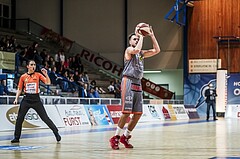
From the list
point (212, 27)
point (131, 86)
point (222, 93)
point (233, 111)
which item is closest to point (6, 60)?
point (131, 86)

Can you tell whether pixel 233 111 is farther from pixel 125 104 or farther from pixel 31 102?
pixel 125 104

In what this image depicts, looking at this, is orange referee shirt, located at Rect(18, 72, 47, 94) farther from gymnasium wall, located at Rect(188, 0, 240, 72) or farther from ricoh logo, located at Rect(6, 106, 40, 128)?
gymnasium wall, located at Rect(188, 0, 240, 72)

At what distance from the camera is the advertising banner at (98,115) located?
65.9 ft

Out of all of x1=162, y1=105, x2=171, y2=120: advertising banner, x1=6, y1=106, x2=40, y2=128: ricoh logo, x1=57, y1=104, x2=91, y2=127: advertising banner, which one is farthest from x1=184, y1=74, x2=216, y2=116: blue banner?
x1=6, y1=106, x2=40, y2=128: ricoh logo

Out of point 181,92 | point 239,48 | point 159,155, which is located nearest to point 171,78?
point 181,92

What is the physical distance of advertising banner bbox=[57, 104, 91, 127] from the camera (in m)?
18.4

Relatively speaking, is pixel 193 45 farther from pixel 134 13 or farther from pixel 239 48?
pixel 134 13

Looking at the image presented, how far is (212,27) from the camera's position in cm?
3478

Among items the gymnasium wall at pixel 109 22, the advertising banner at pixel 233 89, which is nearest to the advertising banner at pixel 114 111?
the advertising banner at pixel 233 89

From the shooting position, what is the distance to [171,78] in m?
39.8

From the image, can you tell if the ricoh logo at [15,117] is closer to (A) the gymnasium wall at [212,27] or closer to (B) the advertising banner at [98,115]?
(B) the advertising banner at [98,115]

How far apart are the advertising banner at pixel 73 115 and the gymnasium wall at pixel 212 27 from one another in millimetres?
17179

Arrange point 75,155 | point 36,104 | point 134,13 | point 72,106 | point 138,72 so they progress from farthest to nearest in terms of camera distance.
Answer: point 134,13, point 72,106, point 36,104, point 138,72, point 75,155

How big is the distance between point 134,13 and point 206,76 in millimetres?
7408
